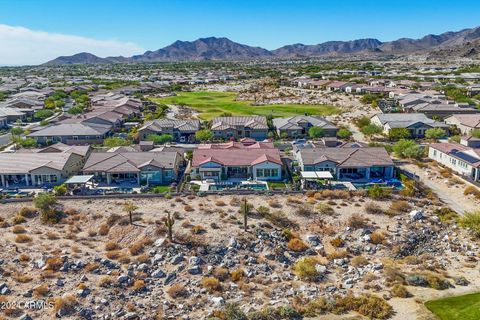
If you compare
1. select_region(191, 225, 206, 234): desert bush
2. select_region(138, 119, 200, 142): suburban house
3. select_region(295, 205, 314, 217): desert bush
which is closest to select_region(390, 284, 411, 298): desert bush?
select_region(295, 205, 314, 217): desert bush

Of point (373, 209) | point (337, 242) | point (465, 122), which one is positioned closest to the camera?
point (337, 242)

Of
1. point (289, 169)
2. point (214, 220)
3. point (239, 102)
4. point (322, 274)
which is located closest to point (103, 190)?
point (214, 220)

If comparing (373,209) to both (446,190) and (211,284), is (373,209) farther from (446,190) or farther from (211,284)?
(211,284)

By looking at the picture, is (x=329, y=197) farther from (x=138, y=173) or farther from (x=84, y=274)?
(x=84, y=274)

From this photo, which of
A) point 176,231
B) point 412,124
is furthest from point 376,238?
point 412,124

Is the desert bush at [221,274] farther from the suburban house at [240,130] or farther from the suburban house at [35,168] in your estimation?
the suburban house at [240,130]

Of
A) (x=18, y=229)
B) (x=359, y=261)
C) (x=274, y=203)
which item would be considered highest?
(x=274, y=203)
